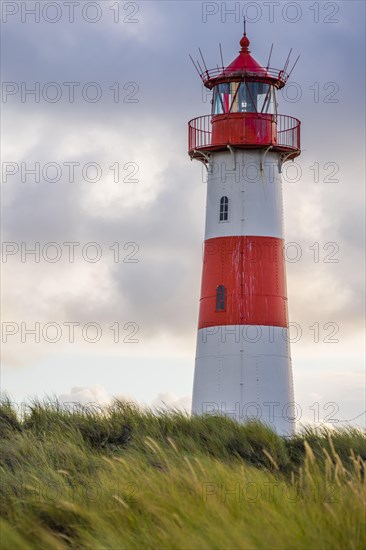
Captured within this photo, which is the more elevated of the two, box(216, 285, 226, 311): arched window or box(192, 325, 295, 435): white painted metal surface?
box(216, 285, 226, 311): arched window

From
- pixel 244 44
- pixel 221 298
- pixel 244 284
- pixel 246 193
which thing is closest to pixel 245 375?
pixel 221 298

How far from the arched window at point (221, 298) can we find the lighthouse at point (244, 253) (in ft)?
0.07

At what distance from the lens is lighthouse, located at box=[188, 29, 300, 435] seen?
22344 millimetres

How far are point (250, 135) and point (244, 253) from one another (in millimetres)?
2577

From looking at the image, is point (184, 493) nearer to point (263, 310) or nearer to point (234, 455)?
point (234, 455)

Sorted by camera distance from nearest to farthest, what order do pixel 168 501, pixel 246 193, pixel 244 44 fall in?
pixel 168 501, pixel 246 193, pixel 244 44

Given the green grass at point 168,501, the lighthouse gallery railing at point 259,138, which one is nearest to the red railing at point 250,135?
the lighthouse gallery railing at point 259,138

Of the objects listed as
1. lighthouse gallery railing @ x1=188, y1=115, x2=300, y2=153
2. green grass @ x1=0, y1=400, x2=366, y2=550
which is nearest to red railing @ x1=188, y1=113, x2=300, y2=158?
lighthouse gallery railing @ x1=188, y1=115, x2=300, y2=153

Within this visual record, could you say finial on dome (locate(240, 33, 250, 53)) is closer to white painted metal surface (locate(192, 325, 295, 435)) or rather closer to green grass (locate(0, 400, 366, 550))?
white painted metal surface (locate(192, 325, 295, 435))

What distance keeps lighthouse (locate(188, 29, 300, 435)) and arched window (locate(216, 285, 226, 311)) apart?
2 centimetres

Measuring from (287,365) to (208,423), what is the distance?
9631 millimetres

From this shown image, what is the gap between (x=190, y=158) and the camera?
24141 mm

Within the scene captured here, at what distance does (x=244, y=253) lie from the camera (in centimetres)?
2266

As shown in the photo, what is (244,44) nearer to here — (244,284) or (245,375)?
(244,284)
